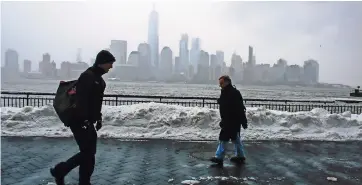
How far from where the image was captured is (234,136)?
6.59 meters

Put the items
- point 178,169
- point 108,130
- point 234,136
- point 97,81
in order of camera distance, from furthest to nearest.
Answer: point 108,130 < point 234,136 < point 178,169 < point 97,81

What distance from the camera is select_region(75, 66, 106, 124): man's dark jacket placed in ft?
13.3

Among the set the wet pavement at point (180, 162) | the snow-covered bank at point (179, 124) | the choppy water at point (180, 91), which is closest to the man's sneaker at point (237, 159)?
the wet pavement at point (180, 162)

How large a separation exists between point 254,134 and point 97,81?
656 cm

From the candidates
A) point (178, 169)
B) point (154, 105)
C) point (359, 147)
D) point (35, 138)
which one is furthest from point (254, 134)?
point (35, 138)

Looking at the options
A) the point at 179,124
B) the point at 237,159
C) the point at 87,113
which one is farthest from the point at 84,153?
the point at 179,124

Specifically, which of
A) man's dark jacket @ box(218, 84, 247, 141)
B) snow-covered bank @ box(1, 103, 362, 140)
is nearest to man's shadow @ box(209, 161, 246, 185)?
man's dark jacket @ box(218, 84, 247, 141)

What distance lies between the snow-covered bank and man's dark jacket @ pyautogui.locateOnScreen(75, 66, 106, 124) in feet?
16.4

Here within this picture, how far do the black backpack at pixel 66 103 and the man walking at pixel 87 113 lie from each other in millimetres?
70

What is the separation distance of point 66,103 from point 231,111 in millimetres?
3338

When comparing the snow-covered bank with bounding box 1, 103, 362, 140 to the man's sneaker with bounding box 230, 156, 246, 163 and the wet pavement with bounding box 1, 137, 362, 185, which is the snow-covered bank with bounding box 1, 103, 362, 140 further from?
the man's sneaker with bounding box 230, 156, 246, 163

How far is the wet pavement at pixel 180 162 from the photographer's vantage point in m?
5.44

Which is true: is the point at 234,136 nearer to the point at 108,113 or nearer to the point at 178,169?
the point at 178,169

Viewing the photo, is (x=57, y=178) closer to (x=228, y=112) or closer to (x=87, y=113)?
(x=87, y=113)
